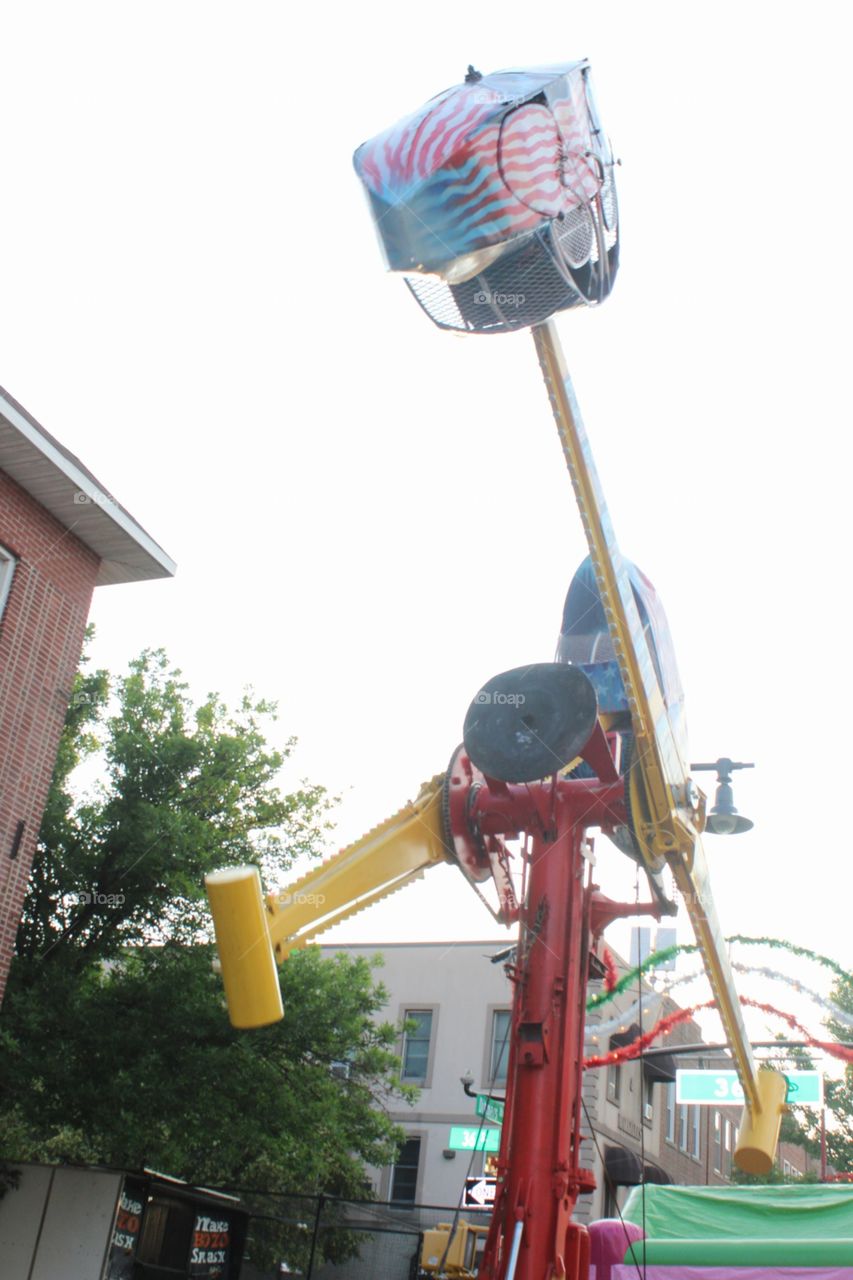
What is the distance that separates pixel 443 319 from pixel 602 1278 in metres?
9.53

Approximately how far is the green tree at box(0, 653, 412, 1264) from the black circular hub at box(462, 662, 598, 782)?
7888 millimetres

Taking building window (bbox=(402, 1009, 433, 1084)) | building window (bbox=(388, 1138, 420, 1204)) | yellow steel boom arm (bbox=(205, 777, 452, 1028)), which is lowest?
building window (bbox=(388, 1138, 420, 1204))

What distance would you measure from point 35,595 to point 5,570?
405mm

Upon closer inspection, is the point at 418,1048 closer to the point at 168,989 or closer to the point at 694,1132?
the point at 694,1132

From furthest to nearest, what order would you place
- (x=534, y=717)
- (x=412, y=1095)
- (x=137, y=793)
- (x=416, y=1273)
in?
(x=412, y=1095), (x=137, y=793), (x=416, y=1273), (x=534, y=717)

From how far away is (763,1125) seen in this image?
10531mm

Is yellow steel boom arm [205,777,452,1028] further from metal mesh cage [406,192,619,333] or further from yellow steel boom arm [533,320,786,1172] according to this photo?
metal mesh cage [406,192,619,333]

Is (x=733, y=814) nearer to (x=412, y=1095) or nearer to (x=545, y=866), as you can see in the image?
(x=545, y=866)

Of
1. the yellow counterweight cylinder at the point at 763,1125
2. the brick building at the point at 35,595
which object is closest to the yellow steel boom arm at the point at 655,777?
the yellow counterweight cylinder at the point at 763,1125

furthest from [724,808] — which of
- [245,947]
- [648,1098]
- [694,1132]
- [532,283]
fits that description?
[694,1132]

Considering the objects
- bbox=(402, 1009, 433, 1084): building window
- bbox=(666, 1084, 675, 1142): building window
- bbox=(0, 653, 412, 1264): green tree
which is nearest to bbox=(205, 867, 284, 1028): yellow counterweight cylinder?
bbox=(0, 653, 412, 1264): green tree

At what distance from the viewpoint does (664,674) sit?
30.8 feet

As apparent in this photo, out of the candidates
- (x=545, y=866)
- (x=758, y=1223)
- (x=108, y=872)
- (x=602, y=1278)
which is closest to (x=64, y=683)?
(x=108, y=872)

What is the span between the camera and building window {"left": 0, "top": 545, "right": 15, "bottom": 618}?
11.6 metres
